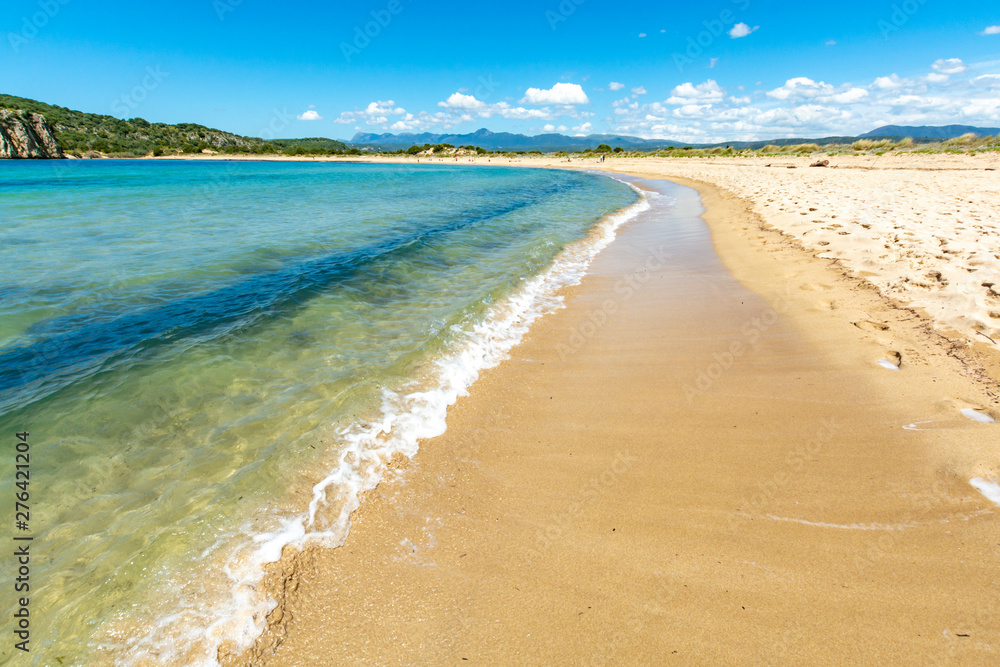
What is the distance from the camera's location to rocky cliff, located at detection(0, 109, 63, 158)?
269 feet

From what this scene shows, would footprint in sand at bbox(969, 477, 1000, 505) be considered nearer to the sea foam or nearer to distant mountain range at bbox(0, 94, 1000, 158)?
the sea foam

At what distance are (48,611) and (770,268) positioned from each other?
11.3m

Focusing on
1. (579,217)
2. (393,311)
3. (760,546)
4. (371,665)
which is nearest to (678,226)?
(579,217)

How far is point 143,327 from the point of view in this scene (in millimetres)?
6617

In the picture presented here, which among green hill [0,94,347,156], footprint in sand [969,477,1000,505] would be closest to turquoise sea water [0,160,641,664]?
footprint in sand [969,477,1000,505]

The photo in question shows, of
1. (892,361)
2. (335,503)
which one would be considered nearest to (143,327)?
(335,503)

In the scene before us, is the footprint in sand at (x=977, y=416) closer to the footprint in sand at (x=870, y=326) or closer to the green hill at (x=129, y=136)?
the footprint in sand at (x=870, y=326)

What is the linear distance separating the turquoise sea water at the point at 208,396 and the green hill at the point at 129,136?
12705 centimetres

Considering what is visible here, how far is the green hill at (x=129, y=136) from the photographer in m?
95.9

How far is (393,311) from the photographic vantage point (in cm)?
764

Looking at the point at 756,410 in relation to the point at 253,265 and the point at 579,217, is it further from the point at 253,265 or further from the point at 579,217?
the point at 579,217

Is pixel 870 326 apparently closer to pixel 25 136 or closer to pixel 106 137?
pixel 25 136

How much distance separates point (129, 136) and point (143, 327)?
501 ft

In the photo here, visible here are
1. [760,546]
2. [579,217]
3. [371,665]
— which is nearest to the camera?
[371,665]
